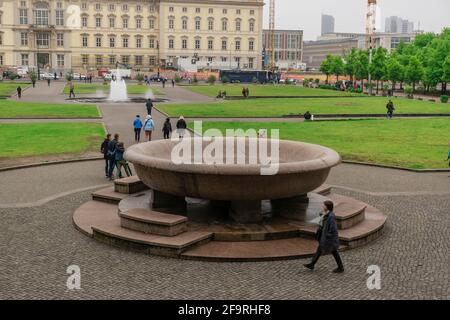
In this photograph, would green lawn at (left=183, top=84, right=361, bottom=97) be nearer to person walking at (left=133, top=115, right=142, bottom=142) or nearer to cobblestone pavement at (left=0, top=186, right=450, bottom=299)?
person walking at (left=133, top=115, right=142, bottom=142)

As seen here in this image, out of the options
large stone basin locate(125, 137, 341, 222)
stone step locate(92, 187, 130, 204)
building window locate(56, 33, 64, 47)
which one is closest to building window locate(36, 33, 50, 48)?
building window locate(56, 33, 64, 47)

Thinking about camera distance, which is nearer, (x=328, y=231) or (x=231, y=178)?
(x=328, y=231)

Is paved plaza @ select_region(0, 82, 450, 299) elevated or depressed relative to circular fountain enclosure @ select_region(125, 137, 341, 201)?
depressed

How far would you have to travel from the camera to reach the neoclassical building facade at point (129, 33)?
103875 mm

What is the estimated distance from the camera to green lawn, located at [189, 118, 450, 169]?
20673mm

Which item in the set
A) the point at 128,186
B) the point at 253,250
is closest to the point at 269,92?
the point at 128,186

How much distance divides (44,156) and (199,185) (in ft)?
36.7

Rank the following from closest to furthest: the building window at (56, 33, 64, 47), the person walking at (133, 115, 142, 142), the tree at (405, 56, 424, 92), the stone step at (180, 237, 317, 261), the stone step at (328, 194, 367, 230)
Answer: the stone step at (180, 237, 317, 261) → the stone step at (328, 194, 367, 230) → the person walking at (133, 115, 142, 142) → the tree at (405, 56, 424, 92) → the building window at (56, 33, 64, 47)

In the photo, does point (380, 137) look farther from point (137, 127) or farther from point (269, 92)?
point (269, 92)

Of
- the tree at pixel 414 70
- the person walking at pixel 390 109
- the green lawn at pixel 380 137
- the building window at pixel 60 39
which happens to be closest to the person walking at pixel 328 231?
the green lawn at pixel 380 137

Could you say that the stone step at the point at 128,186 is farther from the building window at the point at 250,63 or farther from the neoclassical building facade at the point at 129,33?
the building window at the point at 250,63

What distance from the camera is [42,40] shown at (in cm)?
10544

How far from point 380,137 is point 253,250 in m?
→ 18.2

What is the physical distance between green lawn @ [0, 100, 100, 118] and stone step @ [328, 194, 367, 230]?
23.8 meters
